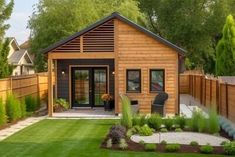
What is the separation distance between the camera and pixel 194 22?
4306cm

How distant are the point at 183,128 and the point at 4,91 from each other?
7.67 meters

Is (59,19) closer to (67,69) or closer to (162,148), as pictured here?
(67,69)

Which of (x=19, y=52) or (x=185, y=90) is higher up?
(x=19, y=52)

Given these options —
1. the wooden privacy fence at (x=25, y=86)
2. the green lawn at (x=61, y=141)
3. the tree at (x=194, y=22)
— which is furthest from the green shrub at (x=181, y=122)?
the tree at (x=194, y=22)

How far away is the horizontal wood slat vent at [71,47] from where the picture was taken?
837 inches

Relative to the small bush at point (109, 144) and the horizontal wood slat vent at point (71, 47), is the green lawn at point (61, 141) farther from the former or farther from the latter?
the horizontal wood slat vent at point (71, 47)

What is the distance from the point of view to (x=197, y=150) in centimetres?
1184

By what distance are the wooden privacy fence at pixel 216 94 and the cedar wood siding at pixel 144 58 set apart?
1.96 m

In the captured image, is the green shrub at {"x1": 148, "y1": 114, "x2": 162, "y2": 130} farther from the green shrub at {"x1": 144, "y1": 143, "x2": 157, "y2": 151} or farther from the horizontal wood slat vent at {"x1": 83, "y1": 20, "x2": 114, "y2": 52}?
the horizontal wood slat vent at {"x1": 83, "y1": 20, "x2": 114, "y2": 52}

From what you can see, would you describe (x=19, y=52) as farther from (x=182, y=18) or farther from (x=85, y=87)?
(x=85, y=87)

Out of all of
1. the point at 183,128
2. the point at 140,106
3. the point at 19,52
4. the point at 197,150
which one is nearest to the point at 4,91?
the point at 140,106

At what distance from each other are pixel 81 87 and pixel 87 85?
34 cm

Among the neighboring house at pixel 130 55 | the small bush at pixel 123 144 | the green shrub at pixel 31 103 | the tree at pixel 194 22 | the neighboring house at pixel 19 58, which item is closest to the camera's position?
the small bush at pixel 123 144

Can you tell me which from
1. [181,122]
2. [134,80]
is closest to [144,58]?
[134,80]
